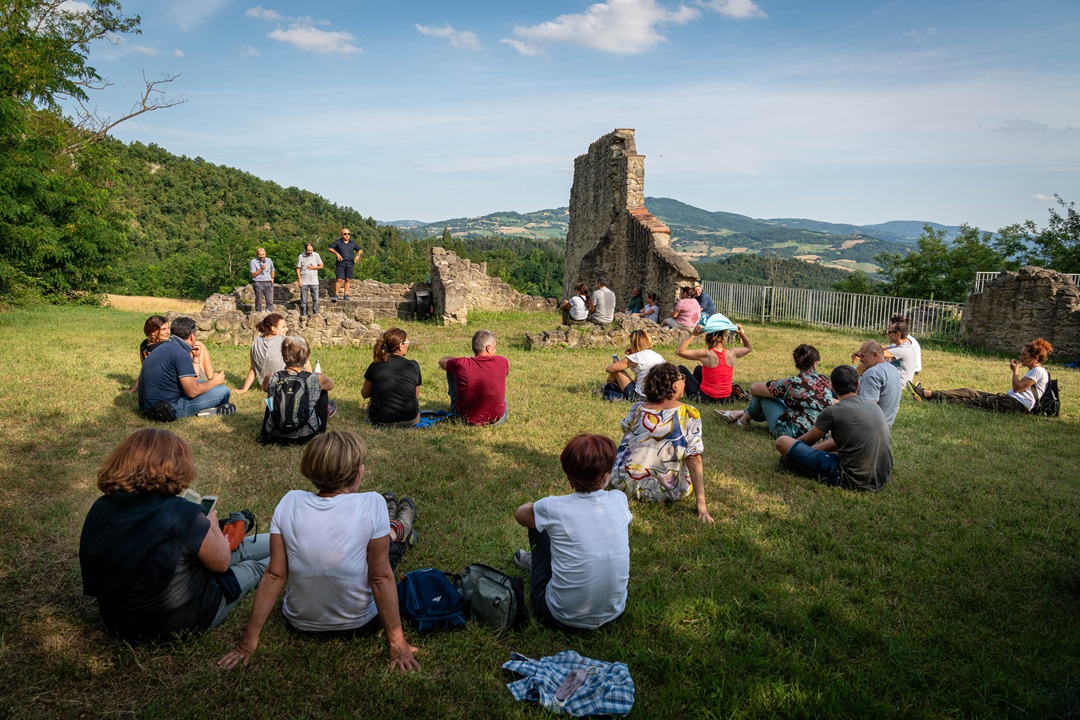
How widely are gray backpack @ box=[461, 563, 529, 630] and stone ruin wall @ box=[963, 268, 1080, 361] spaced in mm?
14686

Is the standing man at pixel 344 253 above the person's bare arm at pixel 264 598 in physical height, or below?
above

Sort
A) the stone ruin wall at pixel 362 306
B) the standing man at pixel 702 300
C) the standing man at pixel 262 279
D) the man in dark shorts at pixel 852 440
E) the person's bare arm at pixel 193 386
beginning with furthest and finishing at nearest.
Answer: the standing man at pixel 262 279, the standing man at pixel 702 300, the stone ruin wall at pixel 362 306, the person's bare arm at pixel 193 386, the man in dark shorts at pixel 852 440

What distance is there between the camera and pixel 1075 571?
3.62 meters

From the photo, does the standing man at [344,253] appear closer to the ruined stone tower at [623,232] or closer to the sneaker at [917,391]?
the ruined stone tower at [623,232]

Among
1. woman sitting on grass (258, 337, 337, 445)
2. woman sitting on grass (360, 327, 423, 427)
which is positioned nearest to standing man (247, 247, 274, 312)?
woman sitting on grass (360, 327, 423, 427)

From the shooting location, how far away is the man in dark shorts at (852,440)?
4.96 metres

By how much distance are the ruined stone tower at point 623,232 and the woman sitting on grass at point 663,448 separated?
37.3 feet

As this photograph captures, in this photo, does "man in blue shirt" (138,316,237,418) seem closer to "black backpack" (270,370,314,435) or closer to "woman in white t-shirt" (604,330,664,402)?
"black backpack" (270,370,314,435)

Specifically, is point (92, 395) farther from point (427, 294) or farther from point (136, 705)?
point (427, 294)

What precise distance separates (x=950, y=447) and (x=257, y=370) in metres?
7.59

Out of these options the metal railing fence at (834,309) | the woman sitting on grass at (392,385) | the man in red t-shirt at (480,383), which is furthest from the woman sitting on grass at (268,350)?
the metal railing fence at (834,309)

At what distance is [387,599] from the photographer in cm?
278

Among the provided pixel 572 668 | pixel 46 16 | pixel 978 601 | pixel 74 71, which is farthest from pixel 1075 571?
pixel 46 16

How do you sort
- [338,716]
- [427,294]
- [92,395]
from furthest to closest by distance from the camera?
1. [427,294]
2. [92,395]
3. [338,716]
